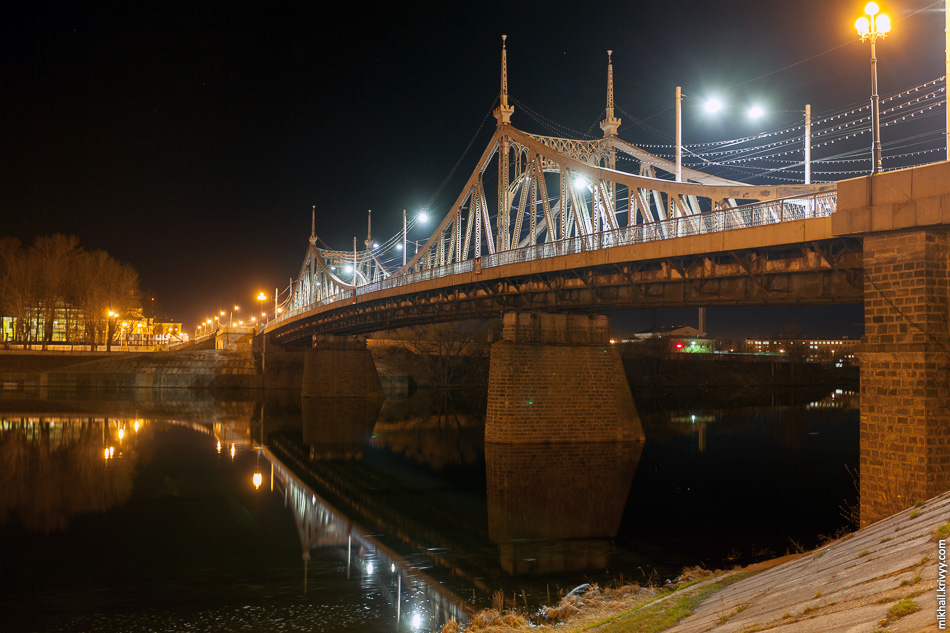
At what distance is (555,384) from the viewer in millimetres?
29047

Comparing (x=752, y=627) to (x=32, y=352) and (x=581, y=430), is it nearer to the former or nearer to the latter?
(x=581, y=430)

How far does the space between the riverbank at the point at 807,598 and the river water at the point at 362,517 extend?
5.33 ft

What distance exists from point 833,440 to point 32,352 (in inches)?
2727

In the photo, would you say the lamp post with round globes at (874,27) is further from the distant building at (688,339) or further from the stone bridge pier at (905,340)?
the distant building at (688,339)

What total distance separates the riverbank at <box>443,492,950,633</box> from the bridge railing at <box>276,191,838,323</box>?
1022 cm

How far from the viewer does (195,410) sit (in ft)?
156

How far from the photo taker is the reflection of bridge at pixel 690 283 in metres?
13.0

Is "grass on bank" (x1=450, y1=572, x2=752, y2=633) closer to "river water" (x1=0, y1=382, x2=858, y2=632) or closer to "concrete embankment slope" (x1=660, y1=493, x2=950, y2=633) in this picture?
"concrete embankment slope" (x1=660, y1=493, x2=950, y2=633)

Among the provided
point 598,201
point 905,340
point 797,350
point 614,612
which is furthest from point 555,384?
point 797,350

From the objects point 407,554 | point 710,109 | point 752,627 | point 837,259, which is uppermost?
point 710,109

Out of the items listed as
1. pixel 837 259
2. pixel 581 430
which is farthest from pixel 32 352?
pixel 837 259

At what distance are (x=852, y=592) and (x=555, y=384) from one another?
77.4ft

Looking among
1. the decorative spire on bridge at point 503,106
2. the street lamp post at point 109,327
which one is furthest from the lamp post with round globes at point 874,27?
the street lamp post at point 109,327

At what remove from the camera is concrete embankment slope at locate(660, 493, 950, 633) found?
176 inches
